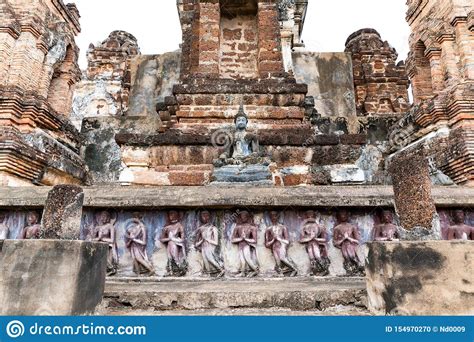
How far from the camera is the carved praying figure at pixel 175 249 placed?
4102 millimetres

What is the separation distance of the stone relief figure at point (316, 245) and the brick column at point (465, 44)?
360 inches

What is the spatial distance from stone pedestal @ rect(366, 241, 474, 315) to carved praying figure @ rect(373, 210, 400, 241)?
1157mm

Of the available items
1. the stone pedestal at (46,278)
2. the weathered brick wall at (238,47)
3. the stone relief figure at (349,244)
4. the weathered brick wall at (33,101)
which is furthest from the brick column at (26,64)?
the stone relief figure at (349,244)

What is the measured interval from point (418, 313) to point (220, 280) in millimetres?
1875

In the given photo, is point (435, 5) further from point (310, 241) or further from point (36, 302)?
point (36, 302)

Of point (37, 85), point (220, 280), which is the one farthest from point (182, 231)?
point (37, 85)

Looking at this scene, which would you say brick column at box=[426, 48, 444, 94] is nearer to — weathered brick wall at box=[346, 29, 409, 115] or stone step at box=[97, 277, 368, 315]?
weathered brick wall at box=[346, 29, 409, 115]

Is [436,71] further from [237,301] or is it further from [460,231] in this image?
[237,301]

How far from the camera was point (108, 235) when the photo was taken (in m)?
4.24

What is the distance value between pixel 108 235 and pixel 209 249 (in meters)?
1.12

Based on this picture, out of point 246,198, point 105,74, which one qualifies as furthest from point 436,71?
point 105,74

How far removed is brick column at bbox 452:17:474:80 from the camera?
10936 mm
